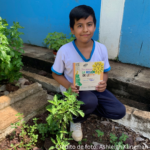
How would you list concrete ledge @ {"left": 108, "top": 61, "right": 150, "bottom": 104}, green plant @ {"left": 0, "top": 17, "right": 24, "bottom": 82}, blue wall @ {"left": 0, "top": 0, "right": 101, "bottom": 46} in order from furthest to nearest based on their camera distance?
blue wall @ {"left": 0, "top": 0, "right": 101, "bottom": 46}, concrete ledge @ {"left": 108, "top": 61, "right": 150, "bottom": 104}, green plant @ {"left": 0, "top": 17, "right": 24, "bottom": 82}

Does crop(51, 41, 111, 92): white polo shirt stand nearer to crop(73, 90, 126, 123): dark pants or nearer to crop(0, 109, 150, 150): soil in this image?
crop(73, 90, 126, 123): dark pants

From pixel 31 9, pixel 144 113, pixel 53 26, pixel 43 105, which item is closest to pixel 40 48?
pixel 53 26

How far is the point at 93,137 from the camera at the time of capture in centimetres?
182

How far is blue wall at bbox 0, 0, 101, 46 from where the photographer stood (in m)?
3.31

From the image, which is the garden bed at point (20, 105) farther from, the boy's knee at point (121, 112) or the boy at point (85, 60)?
the boy's knee at point (121, 112)

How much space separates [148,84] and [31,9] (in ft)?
10.9

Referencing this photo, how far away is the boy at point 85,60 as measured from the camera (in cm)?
167

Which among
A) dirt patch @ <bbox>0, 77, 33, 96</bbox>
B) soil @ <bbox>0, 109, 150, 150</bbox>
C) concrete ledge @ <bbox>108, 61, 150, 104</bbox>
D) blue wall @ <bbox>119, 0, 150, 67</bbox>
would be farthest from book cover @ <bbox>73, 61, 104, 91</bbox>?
blue wall @ <bbox>119, 0, 150, 67</bbox>

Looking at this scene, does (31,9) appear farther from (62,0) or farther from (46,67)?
(46,67)

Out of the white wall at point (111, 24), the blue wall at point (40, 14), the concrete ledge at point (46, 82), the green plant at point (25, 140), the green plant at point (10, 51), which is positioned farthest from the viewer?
the blue wall at point (40, 14)

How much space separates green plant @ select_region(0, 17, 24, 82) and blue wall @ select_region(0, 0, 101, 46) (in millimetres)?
A: 1536

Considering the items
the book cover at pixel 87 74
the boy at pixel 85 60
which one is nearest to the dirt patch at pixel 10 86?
the boy at pixel 85 60

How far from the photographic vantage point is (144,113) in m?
1.88

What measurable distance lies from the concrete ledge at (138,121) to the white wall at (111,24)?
4.78ft
